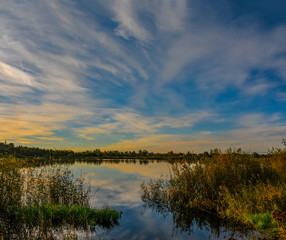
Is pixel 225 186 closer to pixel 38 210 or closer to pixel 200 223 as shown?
pixel 200 223

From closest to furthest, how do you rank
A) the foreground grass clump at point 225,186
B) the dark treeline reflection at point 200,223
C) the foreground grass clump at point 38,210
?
the foreground grass clump at point 38,210, the dark treeline reflection at point 200,223, the foreground grass clump at point 225,186

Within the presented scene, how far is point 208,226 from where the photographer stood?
35.7 feet

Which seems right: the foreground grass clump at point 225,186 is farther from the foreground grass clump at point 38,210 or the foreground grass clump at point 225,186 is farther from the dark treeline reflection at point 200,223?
the foreground grass clump at point 38,210

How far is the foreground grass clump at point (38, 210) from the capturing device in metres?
8.80

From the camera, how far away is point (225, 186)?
13203 mm

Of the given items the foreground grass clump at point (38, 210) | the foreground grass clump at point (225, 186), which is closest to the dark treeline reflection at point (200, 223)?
the foreground grass clump at point (225, 186)

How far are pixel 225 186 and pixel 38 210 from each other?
11.2 metres

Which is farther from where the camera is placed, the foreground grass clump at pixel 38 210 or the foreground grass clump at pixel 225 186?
the foreground grass clump at pixel 225 186

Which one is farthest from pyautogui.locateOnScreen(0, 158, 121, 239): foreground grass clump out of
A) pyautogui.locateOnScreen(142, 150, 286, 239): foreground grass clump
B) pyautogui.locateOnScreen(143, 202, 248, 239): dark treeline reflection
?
pyautogui.locateOnScreen(142, 150, 286, 239): foreground grass clump

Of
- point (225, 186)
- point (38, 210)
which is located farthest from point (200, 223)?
point (38, 210)

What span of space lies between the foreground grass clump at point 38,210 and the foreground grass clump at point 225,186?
5.21m

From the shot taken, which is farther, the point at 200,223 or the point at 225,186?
the point at 225,186

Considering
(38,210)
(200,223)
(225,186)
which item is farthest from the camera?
(225,186)

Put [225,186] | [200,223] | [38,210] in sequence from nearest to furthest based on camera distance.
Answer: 1. [38,210]
2. [200,223]
3. [225,186]
